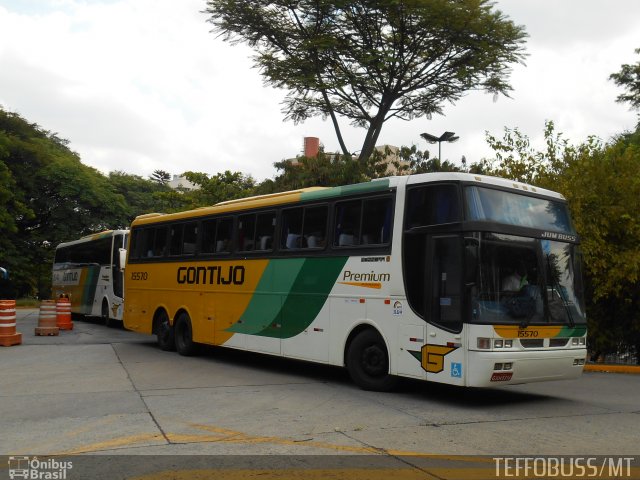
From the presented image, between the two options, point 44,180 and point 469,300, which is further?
point 44,180

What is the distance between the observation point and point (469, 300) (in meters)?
9.05

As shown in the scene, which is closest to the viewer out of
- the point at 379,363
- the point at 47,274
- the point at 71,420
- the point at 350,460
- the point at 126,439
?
the point at 350,460

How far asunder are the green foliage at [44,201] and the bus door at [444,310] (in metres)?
36.3

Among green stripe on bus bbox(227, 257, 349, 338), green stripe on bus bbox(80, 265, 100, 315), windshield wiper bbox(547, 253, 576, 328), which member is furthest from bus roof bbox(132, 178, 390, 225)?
green stripe on bus bbox(80, 265, 100, 315)

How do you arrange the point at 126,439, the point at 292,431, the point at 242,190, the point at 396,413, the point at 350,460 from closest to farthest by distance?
the point at 350,460 → the point at 126,439 → the point at 292,431 → the point at 396,413 → the point at 242,190

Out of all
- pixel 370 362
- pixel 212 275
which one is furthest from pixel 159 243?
pixel 370 362

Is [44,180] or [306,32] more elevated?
[306,32]

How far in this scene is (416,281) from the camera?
978 centimetres

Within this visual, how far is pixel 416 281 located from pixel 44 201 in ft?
127

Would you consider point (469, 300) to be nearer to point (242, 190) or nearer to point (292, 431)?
point (292, 431)

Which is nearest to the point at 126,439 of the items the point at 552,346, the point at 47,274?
the point at 552,346

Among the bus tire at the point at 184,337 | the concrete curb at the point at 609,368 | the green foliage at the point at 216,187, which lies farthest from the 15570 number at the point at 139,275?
the green foliage at the point at 216,187

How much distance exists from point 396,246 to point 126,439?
15.8 ft

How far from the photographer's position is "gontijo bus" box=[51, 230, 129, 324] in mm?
24906
